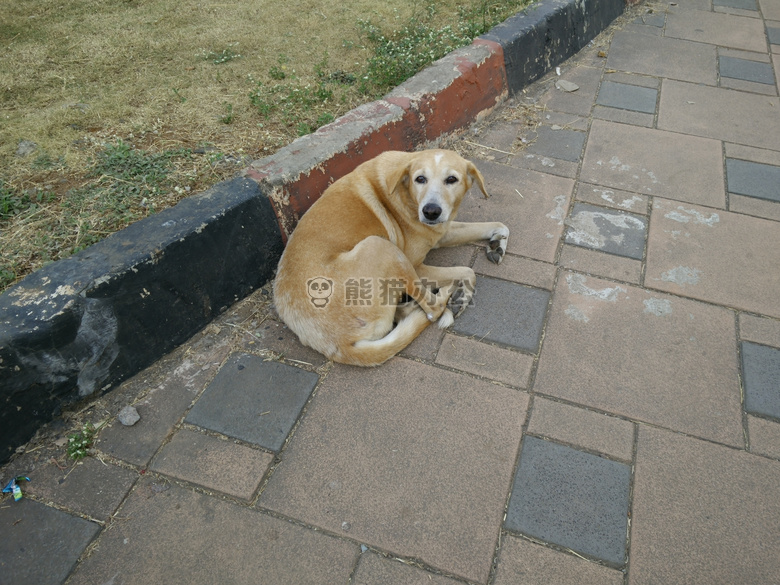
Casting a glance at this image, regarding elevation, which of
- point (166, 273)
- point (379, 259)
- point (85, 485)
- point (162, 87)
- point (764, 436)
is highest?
point (162, 87)

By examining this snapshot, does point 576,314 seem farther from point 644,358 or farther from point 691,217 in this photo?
point 691,217

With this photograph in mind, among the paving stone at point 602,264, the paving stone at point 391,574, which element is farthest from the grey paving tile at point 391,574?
the paving stone at point 602,264

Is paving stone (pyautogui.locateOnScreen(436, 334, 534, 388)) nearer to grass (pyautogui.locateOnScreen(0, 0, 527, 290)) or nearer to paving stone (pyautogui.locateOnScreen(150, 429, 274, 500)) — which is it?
paving stone (pyautogui.locateOnScreen(150, 429, 274, 500))

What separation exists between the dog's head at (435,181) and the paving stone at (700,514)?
1.53 m

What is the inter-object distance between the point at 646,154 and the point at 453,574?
11.9ft

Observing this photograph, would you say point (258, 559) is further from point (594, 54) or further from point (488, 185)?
point (594, 54)

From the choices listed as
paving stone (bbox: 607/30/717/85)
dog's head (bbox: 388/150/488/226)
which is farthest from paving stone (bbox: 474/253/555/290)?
paving stone (bbox: 607/30/717/85)

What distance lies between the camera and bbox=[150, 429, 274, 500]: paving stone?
2.38 metres

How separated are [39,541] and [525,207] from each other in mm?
3339

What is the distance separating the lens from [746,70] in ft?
17.9

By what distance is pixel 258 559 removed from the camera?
2.13m

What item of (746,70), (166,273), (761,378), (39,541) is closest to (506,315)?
(761,378)

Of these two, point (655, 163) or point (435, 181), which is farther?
point (655, 163)

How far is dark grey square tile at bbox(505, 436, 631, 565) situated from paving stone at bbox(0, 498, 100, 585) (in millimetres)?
1764
